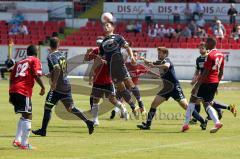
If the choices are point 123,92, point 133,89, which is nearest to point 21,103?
point 123,92

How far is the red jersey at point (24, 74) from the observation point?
16.2m

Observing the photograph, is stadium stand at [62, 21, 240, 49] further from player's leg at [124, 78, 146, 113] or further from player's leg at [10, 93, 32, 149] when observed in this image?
player's leg at [10, 93, 32, 149]

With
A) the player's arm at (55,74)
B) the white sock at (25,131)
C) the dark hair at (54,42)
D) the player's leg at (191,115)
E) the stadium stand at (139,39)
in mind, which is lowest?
the stadium stand at (139,39)

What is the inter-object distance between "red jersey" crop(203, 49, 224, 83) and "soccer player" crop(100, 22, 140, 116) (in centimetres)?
185

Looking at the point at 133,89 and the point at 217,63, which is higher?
the point at 217,63

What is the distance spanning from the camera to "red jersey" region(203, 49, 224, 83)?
18.9 metres

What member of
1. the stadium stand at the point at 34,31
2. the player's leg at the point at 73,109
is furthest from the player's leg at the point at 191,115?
the stadium stand at the point at 34,31

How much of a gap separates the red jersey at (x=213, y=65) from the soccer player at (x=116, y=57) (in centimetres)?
185

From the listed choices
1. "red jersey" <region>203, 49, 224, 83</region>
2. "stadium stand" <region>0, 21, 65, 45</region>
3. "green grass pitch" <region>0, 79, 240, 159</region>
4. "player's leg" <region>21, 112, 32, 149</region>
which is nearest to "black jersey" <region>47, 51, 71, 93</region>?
"green grass pitch" <region>0, 79, 240, 159</region>

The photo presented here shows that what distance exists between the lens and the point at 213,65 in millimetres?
18969

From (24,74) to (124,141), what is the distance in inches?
108

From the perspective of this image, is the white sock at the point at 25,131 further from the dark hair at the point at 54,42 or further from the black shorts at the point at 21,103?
the dark hair at the point at 54,42

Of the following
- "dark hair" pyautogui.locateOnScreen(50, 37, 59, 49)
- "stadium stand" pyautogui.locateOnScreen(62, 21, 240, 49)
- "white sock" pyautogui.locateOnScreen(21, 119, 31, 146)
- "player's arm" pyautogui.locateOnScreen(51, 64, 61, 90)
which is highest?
"dark hair" pyautogui.locateOnScreen(50, 37, 59, 49)

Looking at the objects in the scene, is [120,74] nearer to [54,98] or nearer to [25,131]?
[54,98]
